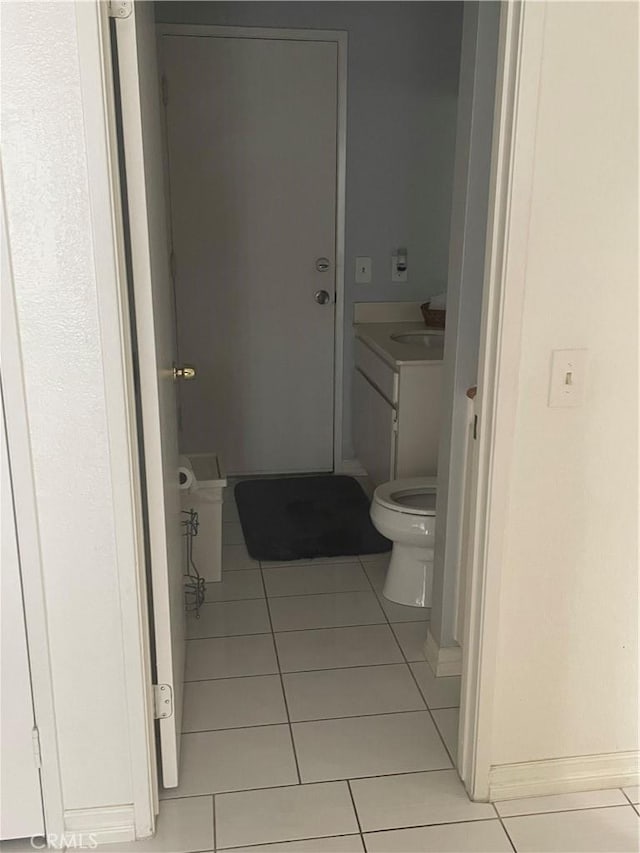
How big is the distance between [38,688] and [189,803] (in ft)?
1.65

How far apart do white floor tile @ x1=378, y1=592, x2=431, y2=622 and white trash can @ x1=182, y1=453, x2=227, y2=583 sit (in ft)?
2.06

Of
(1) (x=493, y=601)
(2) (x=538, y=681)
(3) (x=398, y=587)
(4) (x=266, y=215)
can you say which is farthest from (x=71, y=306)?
(4) (x=266, y=215)

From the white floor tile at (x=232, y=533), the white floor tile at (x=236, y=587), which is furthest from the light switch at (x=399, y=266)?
the white floor tile at (x=236, y=587)

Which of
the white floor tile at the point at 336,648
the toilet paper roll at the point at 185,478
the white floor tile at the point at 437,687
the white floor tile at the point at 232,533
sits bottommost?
the white floor tile at the point at 437,687

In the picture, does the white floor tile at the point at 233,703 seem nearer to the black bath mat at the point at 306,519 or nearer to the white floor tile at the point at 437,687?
the white floor tile at the point at 437,687

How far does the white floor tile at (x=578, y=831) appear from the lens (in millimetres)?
1847

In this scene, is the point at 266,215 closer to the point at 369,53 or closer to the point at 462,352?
the point at 369,53

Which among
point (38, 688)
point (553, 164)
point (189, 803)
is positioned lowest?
point (189, 803)

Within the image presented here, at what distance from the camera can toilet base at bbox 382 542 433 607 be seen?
2.84 m

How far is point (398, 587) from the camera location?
2896mm

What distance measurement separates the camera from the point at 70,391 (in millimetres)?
1588

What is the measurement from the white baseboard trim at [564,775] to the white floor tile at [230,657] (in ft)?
2.56

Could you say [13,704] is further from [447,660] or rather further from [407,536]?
[407,536]

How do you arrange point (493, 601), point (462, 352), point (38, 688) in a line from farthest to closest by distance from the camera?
point (462, 352) < point (493, 601) < point (38, 688)
